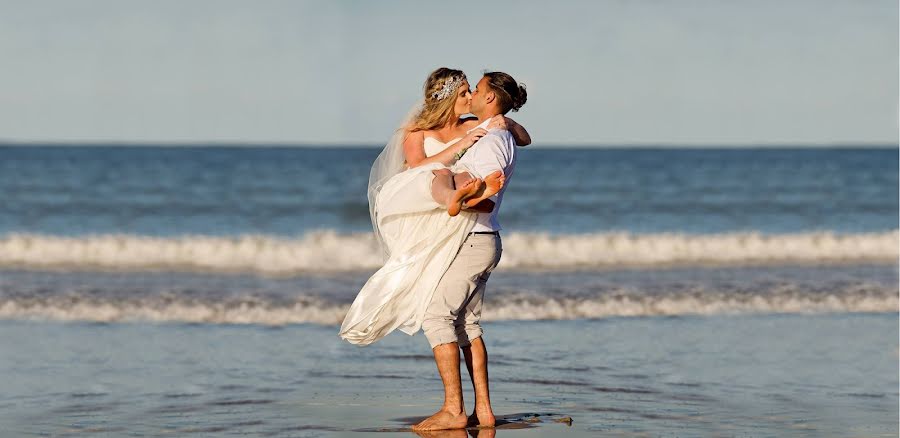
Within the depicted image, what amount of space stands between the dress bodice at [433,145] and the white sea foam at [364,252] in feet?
27.1

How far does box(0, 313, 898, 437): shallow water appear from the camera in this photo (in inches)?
247

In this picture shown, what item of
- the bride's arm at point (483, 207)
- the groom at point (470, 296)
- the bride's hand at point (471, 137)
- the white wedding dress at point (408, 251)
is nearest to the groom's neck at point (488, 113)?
the groom at point (470, 296)

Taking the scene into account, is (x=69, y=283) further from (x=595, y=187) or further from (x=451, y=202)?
(x=595, y=187)

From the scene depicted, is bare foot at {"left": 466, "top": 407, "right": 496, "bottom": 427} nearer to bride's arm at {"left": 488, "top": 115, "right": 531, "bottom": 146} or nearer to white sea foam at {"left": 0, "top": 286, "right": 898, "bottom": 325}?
Result: bride's arm at {"left": 488, "top": 115, "right": 531, "bottom": 146}

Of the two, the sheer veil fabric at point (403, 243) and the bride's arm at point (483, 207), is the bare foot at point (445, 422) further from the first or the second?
the bride's arm at point (483, 207)

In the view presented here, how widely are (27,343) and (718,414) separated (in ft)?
17.4

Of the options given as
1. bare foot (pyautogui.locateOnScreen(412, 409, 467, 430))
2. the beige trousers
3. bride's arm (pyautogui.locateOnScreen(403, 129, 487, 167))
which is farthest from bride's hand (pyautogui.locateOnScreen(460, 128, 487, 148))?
bare foot (pyautogui.locateOnScreen(412, 409, 467, 430))

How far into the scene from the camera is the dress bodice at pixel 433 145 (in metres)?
6.00

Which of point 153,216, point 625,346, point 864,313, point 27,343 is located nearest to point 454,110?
point 625,346

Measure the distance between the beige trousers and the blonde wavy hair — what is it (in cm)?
64

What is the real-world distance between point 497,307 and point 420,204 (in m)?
5.03

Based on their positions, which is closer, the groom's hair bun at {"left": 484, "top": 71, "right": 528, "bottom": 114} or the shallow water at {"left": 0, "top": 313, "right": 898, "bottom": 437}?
the groom's hair bun at {"left": 484, "top": 71, "right": 528, "bottom": 114}

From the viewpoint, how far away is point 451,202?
5.53 meters

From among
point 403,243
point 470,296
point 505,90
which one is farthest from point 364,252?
point 505,90
